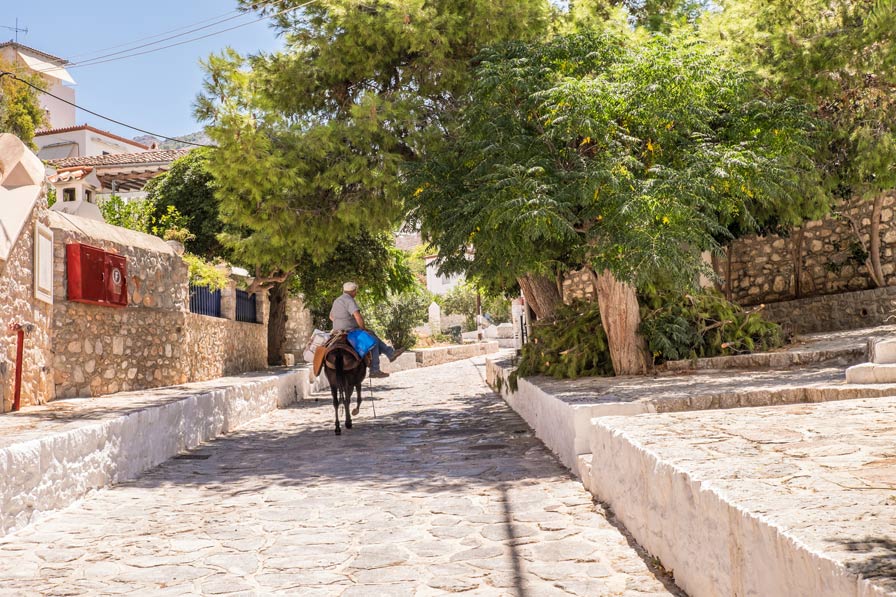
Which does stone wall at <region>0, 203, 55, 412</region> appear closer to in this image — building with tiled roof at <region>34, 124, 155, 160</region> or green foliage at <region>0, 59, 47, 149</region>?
green foliage at <region>0, 59, 47, 149</region>

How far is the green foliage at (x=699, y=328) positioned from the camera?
37.9 ft

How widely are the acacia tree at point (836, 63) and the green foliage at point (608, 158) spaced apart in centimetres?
67

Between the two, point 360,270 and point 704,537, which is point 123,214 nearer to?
point 360,270

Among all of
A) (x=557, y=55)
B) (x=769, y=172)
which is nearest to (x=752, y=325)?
(x=769, y=172)

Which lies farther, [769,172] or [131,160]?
[131,160]

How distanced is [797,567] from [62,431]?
5.65 metres

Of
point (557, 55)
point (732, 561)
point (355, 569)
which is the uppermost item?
point (557, 55)

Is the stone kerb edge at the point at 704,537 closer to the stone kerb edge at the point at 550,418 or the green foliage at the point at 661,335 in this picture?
the stone kerb edge at the point at 550,418

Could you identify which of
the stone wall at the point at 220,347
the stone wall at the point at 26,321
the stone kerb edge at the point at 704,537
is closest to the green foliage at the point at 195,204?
the stone wall at the point at 220,347

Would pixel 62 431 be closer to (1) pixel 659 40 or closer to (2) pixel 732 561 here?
(2) pixel 732 561

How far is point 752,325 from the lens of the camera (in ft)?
41.7

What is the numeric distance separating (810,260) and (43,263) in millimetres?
15717

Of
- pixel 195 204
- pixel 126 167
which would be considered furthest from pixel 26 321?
pixel 126 167

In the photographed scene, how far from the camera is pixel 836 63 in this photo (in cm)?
1019
